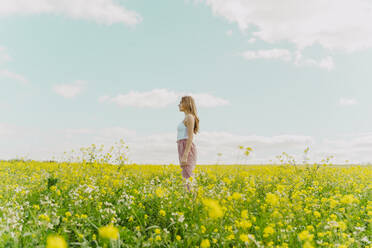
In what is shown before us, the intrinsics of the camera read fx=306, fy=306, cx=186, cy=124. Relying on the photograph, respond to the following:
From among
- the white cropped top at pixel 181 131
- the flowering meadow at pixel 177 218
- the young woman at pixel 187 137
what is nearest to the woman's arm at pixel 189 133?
the young woman at pixel 187 137

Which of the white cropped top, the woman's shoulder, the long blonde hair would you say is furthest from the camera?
the long blonde hair

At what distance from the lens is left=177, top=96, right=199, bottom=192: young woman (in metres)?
7.01

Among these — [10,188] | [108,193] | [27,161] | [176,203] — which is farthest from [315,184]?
[27,161]

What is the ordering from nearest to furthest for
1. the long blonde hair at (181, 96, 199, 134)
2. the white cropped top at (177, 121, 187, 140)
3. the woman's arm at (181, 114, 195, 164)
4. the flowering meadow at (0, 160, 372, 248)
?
the flowering meadow at (0, 160, 372, 248) → the woman's arm at (181, 114, 195, 164) → the white cropped top at (177, 121, 187, 140) → the long blonde hair at (181, 96, 199, 134)

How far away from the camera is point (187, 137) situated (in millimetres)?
7148

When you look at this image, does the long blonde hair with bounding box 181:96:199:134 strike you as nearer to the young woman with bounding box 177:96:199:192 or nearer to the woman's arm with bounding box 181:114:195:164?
the young woman with bounding box 177:96:199:192

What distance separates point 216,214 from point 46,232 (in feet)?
8.38

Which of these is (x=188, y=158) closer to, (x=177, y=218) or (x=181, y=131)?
(x=181, y=131)

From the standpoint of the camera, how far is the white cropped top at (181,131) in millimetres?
7230

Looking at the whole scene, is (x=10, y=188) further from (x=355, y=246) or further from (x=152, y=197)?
(x=355, y=246)

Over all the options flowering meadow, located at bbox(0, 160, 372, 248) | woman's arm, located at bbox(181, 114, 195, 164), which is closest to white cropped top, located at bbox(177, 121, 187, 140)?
woman's arm, located at bbox(181, 114, 195, 164)

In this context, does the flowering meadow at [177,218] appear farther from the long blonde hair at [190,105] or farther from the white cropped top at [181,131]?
the long blonde hair at [190,105]

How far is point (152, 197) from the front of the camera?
17.5ft

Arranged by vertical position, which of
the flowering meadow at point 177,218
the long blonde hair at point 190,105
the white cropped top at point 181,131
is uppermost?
the long blonde hair at point 190,105
